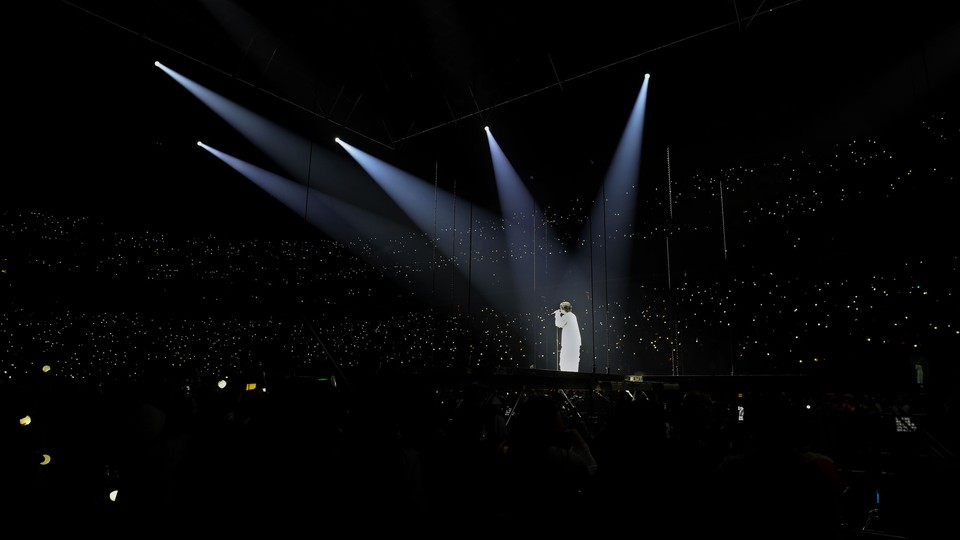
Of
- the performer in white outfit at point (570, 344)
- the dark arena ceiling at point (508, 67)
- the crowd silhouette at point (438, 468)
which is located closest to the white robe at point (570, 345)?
the performer in white outfit at point (570, 344)

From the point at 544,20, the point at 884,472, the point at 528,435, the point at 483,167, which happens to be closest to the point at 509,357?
the point at 483,167

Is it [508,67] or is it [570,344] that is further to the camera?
[570,344]

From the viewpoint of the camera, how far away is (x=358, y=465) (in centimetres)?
240

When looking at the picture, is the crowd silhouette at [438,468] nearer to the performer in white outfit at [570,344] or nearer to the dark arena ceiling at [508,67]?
the performer in white outfit at [570,344]

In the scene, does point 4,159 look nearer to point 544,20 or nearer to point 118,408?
point 118,408

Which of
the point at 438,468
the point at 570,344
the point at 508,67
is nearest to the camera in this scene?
the point at 438,468

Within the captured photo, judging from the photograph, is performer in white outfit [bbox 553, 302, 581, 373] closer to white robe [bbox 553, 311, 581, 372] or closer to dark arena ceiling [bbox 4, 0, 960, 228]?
white robe [bbox 553, 311, 581, 372]

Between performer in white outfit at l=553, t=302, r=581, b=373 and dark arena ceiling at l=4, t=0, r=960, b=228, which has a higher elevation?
dark arena ceiling at l=4, t=0, r=960, b=228

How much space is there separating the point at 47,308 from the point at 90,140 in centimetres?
283

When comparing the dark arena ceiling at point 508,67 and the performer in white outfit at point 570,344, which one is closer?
the dark arena ceiling at point 508,67

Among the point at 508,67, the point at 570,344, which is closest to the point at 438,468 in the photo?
the point at 570,344

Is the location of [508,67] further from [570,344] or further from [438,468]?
[438,468]

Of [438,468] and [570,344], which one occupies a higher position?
[570,344]

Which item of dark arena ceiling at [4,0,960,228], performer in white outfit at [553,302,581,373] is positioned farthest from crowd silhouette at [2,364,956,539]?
dark arena ceiling at [4,0,960,228]
